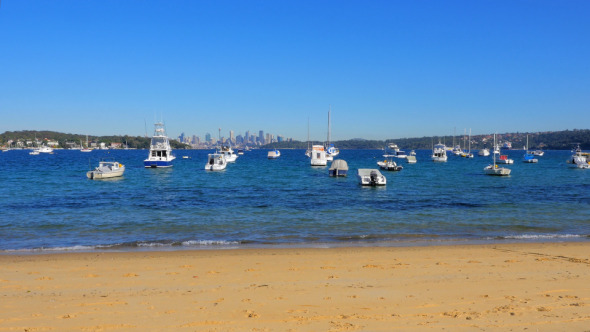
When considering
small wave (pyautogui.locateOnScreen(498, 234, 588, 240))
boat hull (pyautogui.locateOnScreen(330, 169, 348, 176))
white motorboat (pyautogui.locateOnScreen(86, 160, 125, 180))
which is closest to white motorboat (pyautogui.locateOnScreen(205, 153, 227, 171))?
white motorboat (pyautogui.locateOnScreen(86, 160, 125, 180))

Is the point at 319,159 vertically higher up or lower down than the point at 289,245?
higher up

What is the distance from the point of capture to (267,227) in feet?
68.2

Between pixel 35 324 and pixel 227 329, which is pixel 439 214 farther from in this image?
pixel 35 324

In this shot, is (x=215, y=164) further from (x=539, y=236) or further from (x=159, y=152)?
(x=539, y=236)

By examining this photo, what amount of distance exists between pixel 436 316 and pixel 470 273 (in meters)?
4.07

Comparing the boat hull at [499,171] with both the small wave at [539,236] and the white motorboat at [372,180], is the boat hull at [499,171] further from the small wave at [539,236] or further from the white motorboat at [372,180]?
the small wave at [539,236]

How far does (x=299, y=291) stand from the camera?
32.4 ft

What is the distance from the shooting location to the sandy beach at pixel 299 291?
25.6ft

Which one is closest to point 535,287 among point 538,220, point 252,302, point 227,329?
point 252,302

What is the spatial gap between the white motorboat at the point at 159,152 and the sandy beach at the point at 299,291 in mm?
62113

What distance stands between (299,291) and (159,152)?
71479 millimetres

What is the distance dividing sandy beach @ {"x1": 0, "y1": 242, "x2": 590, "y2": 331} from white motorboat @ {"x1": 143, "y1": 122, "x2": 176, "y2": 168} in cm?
6211

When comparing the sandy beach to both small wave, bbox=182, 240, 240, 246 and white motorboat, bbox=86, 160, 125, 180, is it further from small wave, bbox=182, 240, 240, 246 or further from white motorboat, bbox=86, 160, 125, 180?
white motorboat, bbox=86, 160, 125, 180

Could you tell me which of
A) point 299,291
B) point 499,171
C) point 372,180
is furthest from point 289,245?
point 499,171
